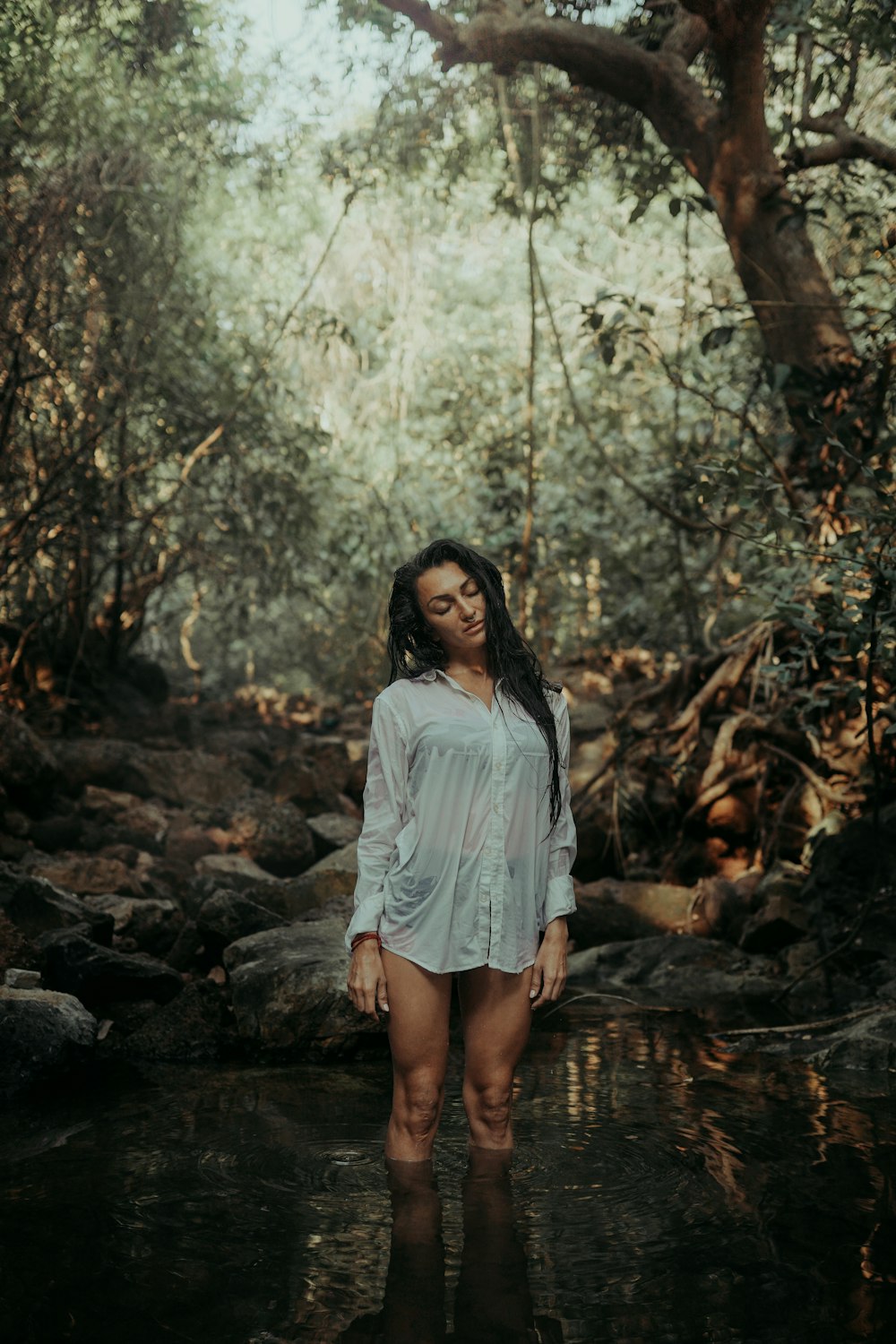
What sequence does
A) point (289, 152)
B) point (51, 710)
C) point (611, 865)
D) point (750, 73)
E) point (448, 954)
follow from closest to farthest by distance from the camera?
1. point (448, 954)
2. point (750, 73)
3. point (611, 865)
4. point (51, 710)
5. point (289, 152)

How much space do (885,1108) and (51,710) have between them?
767cm

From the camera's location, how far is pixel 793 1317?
2.60m

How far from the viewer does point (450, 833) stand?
3107mm

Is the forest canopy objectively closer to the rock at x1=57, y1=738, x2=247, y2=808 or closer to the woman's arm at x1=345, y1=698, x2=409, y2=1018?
Result: the rock at x1=57, y1=738, x2=247, y2=808

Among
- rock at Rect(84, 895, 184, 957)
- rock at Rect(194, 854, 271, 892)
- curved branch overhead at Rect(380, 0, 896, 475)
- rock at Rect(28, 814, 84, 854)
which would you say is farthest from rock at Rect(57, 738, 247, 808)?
curved branch overhead at Rect(380, 0, 896, 475)

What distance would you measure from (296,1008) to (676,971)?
214cm

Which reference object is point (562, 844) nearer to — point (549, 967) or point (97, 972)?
point (549, 967)

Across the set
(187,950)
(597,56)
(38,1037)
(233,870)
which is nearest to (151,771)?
(233,870)

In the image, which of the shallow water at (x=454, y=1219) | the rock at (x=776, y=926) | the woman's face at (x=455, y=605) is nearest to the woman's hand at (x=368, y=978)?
the shallow water at (x=454, y=1219)

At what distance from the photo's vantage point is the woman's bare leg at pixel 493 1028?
318 centimetres

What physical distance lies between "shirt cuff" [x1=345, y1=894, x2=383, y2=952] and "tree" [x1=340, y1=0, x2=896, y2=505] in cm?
403

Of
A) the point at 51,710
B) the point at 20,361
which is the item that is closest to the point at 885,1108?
the point at 20,361

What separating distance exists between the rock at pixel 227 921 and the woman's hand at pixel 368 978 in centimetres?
298

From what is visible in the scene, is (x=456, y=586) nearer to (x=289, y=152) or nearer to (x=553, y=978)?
(x=553, y=978)
